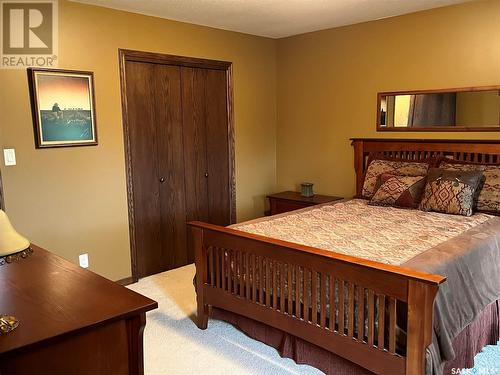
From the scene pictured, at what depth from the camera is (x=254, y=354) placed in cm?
266

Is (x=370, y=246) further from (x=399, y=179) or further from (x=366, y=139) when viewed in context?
(x=366, y=139)

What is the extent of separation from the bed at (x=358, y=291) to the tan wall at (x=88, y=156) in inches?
45.5

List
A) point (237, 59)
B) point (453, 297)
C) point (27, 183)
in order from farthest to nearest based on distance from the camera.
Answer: point (237, 59) → point (27, 183) → point (453, 297)

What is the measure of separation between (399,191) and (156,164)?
2.13 m

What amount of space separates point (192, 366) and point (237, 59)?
3.15 m

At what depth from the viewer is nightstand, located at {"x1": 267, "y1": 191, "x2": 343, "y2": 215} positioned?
4355 millimetres

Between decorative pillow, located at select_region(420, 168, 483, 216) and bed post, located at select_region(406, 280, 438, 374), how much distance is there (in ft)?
5.20

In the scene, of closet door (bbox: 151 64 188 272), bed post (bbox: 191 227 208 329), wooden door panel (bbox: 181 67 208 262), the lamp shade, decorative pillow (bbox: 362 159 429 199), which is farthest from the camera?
wooden door panel (bbox: 181 67 208 262)

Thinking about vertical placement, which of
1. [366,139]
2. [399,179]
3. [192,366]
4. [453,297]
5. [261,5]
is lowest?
[192,366]

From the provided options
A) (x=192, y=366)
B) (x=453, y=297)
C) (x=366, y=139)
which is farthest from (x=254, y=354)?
(x=366, y=139)

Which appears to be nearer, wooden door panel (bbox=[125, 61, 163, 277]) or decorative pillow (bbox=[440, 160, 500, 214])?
decorative pillow (bbox=[440, 160, 500, 214])

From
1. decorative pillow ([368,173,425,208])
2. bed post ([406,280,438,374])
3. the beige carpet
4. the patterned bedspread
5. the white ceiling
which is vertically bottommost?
the beige carpet

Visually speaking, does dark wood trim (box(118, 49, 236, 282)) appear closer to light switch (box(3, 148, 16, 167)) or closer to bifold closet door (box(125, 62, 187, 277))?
bifold closet door (box(125, 62, 187, 277))

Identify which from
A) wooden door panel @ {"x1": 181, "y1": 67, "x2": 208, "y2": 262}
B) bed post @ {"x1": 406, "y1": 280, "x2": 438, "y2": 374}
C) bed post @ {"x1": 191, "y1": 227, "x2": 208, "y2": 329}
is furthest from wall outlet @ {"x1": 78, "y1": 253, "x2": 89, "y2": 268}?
bed post @ {"x1": 406, "y1": 280, "x2": 438, "y2": 374}
